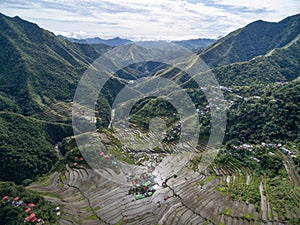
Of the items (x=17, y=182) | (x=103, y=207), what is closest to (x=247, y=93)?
(x=103, y=207)

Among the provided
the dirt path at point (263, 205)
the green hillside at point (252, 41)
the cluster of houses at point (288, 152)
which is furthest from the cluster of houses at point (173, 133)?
the green hillside at point (252, 41)

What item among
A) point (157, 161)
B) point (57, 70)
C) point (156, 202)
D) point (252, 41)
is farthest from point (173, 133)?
point (252, 41)

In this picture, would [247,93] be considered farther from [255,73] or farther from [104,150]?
[104,150]

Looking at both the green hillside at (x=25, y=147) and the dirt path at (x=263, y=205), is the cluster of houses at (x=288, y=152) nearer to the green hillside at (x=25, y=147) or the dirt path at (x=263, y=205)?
the dirt path at (x=263, y=205)

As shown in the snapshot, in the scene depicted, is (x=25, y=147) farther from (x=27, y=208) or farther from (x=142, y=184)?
(x=142, y=184)

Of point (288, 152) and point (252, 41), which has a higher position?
point (252, 41)

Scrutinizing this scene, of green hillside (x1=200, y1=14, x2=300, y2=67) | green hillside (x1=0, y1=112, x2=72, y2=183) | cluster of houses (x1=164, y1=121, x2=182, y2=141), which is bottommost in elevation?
green hillside (x1=0, y1=112, x2=72, y2=183)

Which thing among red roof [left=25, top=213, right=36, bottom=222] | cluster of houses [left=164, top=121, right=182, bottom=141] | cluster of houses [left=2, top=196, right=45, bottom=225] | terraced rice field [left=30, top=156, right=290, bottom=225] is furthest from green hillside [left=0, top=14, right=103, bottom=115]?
red roof [left=25, top=213, right=36, bottom=222]

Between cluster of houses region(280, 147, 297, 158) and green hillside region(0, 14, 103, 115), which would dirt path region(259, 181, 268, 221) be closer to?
cluster of houses region(280, 147, 297, 158)
